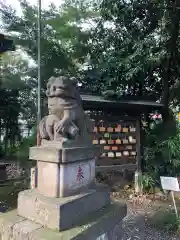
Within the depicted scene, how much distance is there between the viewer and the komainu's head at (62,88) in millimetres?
2504

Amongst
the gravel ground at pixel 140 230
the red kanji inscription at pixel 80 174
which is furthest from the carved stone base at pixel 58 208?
the gravel ground at pixel 140 230

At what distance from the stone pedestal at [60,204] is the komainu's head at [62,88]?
601 millimetres

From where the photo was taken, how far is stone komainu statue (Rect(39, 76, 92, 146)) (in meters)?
2.50

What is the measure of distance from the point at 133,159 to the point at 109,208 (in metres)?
3.08

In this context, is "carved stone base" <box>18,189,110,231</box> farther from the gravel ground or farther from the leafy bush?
the leafy bush

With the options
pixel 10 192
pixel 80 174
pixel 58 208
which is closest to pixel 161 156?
pixel 80 174

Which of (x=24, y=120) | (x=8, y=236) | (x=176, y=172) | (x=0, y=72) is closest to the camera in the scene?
(x=8, y=236)

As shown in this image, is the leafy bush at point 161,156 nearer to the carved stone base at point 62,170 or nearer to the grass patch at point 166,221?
the grass patch at point 166,221

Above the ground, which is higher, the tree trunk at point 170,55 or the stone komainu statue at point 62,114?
the tree trunk at point 170,55

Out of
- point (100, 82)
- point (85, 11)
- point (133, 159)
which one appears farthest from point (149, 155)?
point (85, 11)

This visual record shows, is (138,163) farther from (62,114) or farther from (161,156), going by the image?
(62,114)

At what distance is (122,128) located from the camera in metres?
5.75

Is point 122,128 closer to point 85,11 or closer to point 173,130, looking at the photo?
point 173,130

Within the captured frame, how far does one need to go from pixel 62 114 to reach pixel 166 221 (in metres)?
2.89
